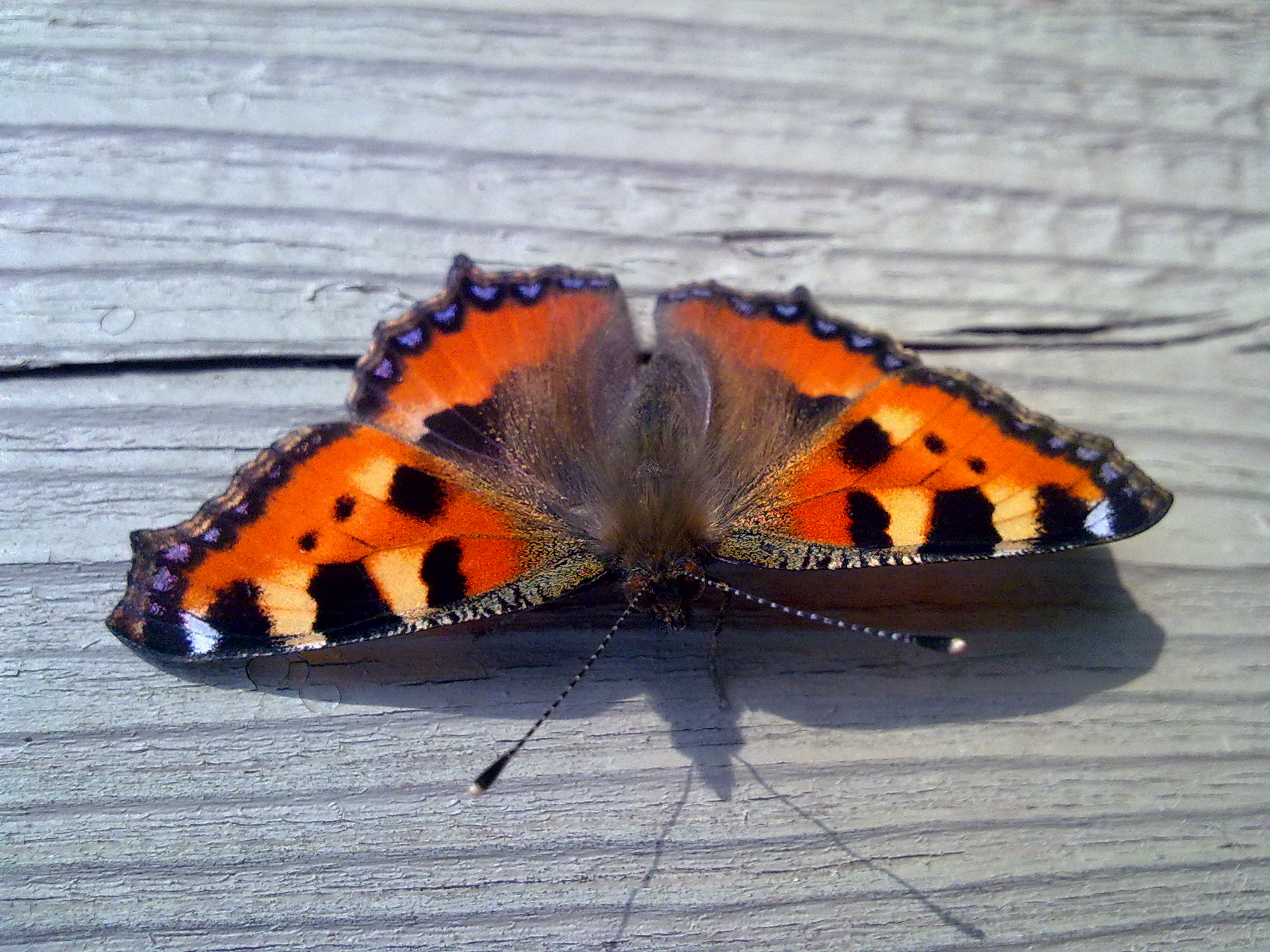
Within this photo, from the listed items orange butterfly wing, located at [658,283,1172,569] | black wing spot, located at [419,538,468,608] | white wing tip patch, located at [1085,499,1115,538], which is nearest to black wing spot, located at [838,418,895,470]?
orange butterfly wing, located at [658,283,1172,569]

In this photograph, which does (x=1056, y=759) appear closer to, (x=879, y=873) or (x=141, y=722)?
(x=879, y=873)

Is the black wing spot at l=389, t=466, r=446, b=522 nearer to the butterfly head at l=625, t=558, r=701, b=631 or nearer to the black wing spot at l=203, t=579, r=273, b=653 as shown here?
the black wing spot at l=203, t=579, r=273, b=653

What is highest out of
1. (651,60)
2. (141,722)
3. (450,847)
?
(651,60)

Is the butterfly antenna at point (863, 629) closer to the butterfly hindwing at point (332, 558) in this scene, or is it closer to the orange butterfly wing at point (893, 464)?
the orange butterfly wing at point (893, 464)

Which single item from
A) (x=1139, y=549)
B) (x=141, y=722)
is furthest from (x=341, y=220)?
(x=1139, y=549)

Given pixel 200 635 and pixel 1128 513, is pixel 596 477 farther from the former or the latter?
pixel 1128 513

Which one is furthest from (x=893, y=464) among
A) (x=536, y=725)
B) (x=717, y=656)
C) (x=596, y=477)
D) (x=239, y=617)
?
(x=239, y=617)

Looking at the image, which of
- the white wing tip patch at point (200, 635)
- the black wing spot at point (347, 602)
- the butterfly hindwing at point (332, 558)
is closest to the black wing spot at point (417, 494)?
the butterfly hindwing at point (332, 558)
